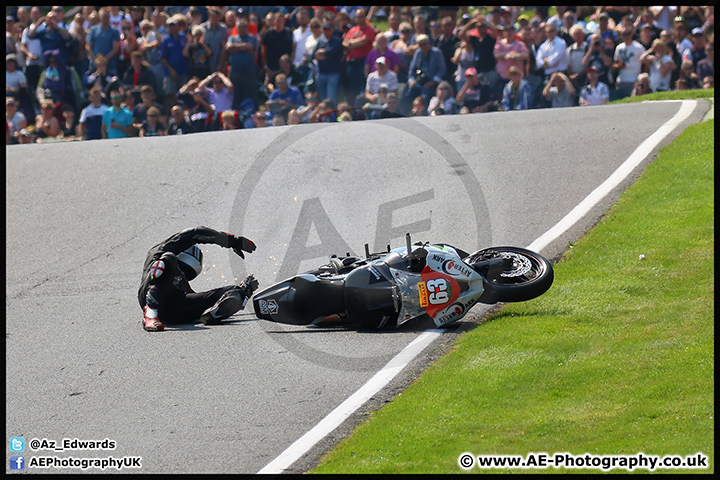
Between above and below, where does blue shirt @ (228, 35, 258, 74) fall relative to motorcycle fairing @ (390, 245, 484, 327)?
above

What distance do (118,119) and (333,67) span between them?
439 centimetres

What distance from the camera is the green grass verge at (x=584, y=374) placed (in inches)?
203

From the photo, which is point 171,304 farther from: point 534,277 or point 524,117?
point 524,117

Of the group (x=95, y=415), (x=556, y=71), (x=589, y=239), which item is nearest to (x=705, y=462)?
(x=95, y=415)

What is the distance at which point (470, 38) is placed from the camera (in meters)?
16.5

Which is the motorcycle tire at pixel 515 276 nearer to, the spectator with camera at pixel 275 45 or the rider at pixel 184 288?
the rider at pixel 184 288

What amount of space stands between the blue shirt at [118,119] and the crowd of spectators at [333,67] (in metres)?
0.02

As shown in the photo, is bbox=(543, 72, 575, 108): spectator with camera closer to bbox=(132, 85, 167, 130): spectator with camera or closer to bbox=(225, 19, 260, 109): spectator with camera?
bbox=(225, 19, 260, 109): spectator with camera

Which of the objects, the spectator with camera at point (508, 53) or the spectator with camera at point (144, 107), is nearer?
the spectator with camera at point (508, 53)

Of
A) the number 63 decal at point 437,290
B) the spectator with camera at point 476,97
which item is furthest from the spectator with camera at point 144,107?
the number 63 decal at point 437,290

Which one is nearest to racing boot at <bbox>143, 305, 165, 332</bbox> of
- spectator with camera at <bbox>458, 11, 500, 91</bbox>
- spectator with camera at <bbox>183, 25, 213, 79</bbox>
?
spectator with camera at <bbox>458, 11, 500, 91</bbox>

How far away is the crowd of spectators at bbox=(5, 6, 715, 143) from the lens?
53.6ft

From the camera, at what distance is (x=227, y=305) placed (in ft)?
26.5

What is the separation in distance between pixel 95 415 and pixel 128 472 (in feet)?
3.48
